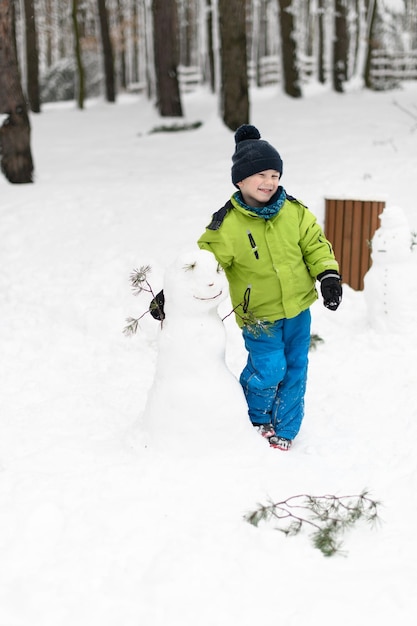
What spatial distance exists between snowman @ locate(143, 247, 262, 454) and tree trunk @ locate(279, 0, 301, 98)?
1343 centimetres

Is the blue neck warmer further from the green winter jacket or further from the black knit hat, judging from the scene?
the black knit hat

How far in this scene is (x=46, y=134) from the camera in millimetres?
12898

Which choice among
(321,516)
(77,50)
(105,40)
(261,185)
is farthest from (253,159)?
(105,40)

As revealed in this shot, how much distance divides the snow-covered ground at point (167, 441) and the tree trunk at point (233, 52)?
2475 millimetres

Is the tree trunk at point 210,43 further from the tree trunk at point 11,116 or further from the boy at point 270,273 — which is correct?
the boy at point 270,273

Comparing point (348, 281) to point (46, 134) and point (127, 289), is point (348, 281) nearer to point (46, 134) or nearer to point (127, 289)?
point (127, 289)

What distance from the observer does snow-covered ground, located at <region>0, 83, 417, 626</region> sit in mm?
2389

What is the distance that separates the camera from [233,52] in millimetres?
9836

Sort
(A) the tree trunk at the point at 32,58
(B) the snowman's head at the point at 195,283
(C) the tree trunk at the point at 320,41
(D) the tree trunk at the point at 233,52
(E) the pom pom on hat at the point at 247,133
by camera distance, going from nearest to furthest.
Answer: (B) the snowman's head at the point at 195,283
(E) the pom pom on hat at the point at 247,133
(D) the tree trunk at the point at 233,52
(A) the tree trunk at the point at 32,58
(C) the tree trunk at the point at 320,41

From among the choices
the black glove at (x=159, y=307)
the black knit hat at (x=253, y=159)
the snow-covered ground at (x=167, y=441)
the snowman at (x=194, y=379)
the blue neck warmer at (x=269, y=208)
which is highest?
the black knit hat at (x=253, y=159)

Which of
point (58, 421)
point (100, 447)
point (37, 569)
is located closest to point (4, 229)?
point (58, 421)

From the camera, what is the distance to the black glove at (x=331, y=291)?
3.21m

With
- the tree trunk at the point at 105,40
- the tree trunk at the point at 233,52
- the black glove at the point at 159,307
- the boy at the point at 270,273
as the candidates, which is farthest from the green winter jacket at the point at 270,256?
the tree trunk at the point at 105,40

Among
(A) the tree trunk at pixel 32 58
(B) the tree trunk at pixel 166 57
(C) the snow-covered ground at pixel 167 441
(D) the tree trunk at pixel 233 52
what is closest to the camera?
(C) the snow-covered ground at pixel 167 441
